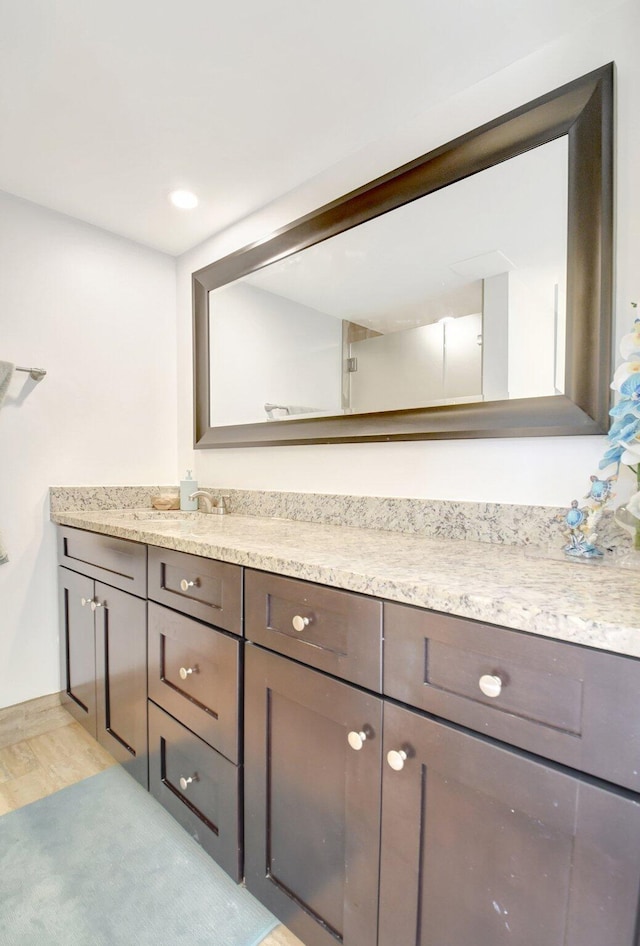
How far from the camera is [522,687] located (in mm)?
635

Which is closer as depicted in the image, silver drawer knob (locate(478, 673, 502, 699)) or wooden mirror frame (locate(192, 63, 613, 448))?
silver drawer knob (locate(478, 673, 502, 699))

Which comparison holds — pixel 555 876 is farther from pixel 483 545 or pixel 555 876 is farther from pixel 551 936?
pixel 483 545

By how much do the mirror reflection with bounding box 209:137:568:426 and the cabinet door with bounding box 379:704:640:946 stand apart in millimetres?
859

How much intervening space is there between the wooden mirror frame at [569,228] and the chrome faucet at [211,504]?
673 millimetres

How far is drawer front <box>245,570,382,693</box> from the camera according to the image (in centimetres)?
82

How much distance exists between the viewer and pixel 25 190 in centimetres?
178

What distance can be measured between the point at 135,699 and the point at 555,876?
129 centimetres

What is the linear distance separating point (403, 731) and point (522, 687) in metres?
0.24

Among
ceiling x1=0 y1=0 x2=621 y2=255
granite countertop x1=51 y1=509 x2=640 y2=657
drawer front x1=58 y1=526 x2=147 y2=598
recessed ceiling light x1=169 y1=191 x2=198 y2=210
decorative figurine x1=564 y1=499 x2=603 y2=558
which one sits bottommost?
drawer front x1=58 y1=526 x2=147 y2=598

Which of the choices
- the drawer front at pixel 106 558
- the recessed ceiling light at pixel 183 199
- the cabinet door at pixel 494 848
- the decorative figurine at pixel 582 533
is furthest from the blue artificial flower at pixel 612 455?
the recessed ceiling light at pixel 183 199

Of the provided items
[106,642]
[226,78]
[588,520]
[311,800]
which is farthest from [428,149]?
[106,642]

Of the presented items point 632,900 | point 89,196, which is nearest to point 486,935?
point 632,900

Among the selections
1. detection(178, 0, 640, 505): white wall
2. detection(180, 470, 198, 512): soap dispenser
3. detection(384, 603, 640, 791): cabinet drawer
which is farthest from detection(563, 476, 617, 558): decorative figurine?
detection(180, 470, 198, 512): soap dispenser

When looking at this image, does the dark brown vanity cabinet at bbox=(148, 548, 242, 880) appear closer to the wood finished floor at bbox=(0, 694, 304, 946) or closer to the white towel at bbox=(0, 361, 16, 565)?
the wood finished floor at bbox=(0, 694, 304, 946)
